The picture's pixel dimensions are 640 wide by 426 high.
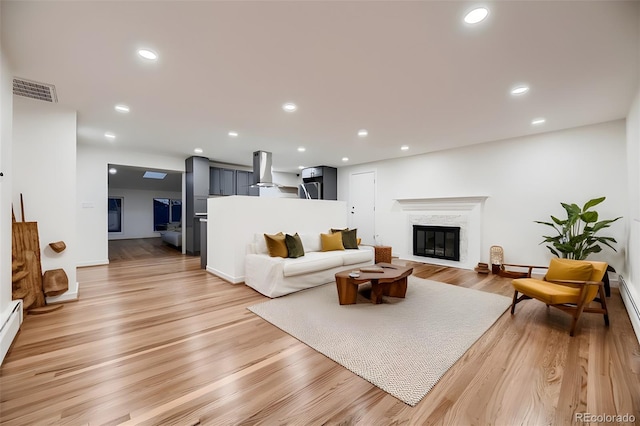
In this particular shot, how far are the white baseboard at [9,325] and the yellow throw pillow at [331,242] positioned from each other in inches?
144

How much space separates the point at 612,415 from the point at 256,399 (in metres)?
2.05

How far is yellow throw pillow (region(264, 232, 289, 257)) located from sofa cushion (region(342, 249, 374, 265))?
3.29 ft

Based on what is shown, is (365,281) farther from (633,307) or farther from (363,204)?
(363,204)

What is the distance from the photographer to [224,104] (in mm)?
3311

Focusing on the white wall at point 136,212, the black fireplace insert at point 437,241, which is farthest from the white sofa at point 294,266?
the white wall at point 136,212

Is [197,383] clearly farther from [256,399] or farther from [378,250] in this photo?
[378,250]

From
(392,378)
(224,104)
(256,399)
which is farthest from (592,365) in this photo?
(224,104)

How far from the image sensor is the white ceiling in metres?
1.77

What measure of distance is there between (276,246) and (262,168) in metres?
2.40

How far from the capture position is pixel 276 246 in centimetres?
384

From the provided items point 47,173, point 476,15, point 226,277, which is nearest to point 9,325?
point 47,173

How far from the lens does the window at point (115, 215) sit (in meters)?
9.70

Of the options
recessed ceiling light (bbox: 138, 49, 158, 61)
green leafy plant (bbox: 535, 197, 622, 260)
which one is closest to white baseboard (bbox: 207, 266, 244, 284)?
recessed ceiling light (bbox: 138, 49, 158, 61)

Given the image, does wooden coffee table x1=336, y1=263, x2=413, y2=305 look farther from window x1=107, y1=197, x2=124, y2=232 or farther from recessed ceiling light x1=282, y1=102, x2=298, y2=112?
window x1=107, y1=197, x2=124, y2=232
